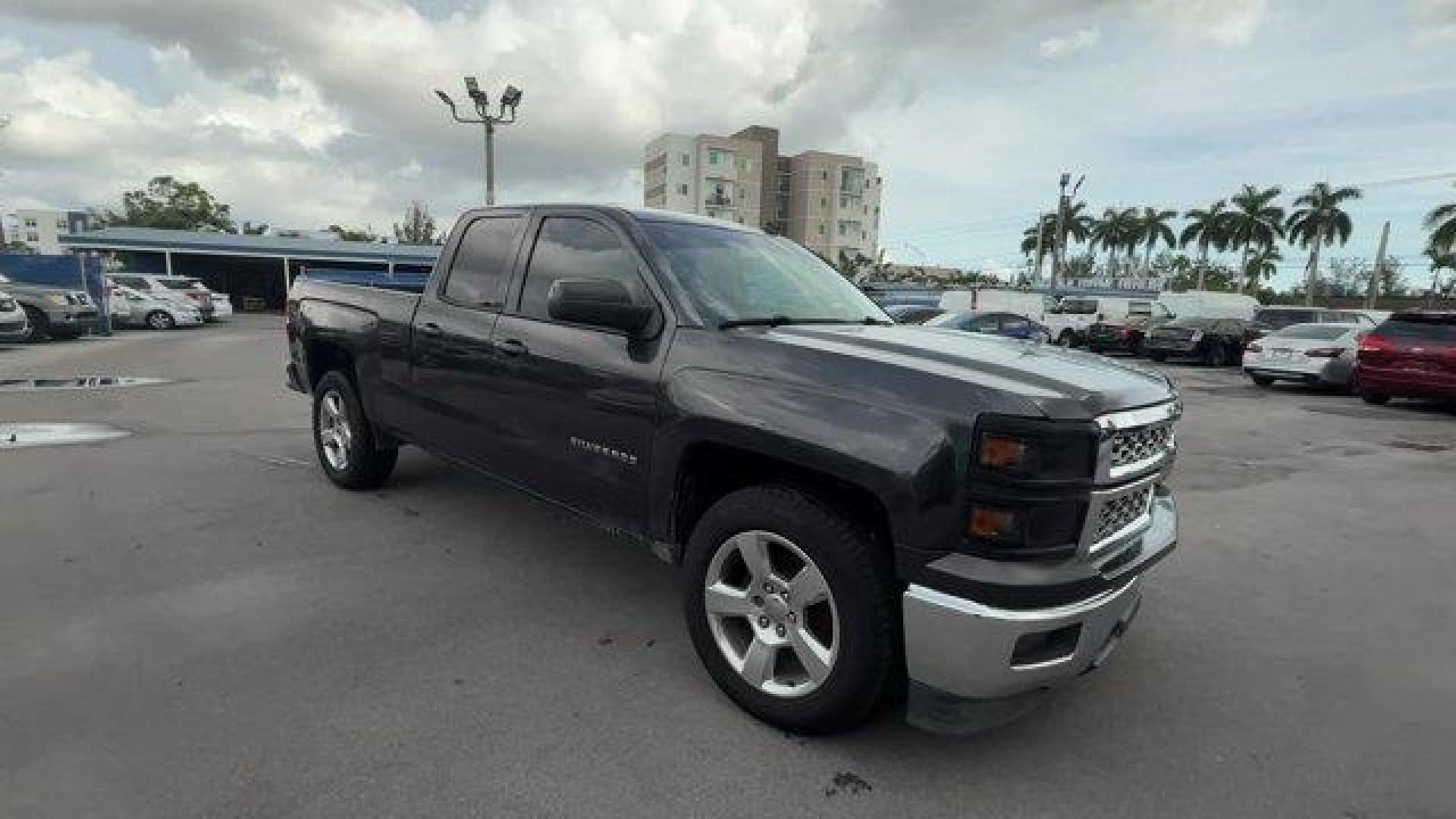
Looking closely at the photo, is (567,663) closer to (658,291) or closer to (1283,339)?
(658,291)

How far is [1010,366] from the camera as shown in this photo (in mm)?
2893

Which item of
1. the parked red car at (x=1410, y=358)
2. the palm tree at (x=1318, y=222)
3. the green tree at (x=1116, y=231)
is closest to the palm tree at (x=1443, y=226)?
the palm tree at (x=1318, y=222)

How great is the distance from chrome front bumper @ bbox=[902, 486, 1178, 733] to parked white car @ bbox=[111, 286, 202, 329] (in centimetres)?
2657

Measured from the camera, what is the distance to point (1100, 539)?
273 cm

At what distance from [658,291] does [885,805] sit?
6.76 ft

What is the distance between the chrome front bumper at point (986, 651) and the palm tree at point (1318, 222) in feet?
220

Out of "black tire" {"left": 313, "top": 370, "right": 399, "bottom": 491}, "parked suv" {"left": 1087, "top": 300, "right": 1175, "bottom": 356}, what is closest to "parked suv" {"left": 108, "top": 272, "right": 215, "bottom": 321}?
"black tire" {"left": 313, "top": 370, "right": 399, "bottom": 491}

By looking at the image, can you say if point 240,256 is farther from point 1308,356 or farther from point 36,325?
point 1308,356

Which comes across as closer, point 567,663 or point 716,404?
point 716,404

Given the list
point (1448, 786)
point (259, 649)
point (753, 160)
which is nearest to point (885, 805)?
point (1448, 786)

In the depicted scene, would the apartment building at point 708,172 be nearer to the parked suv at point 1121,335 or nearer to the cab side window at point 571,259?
the parked suv at point 1121,335

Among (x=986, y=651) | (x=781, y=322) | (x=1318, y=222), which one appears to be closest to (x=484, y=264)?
(x=781, y=322)

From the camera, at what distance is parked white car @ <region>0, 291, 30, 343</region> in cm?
1513

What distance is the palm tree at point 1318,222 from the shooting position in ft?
193
